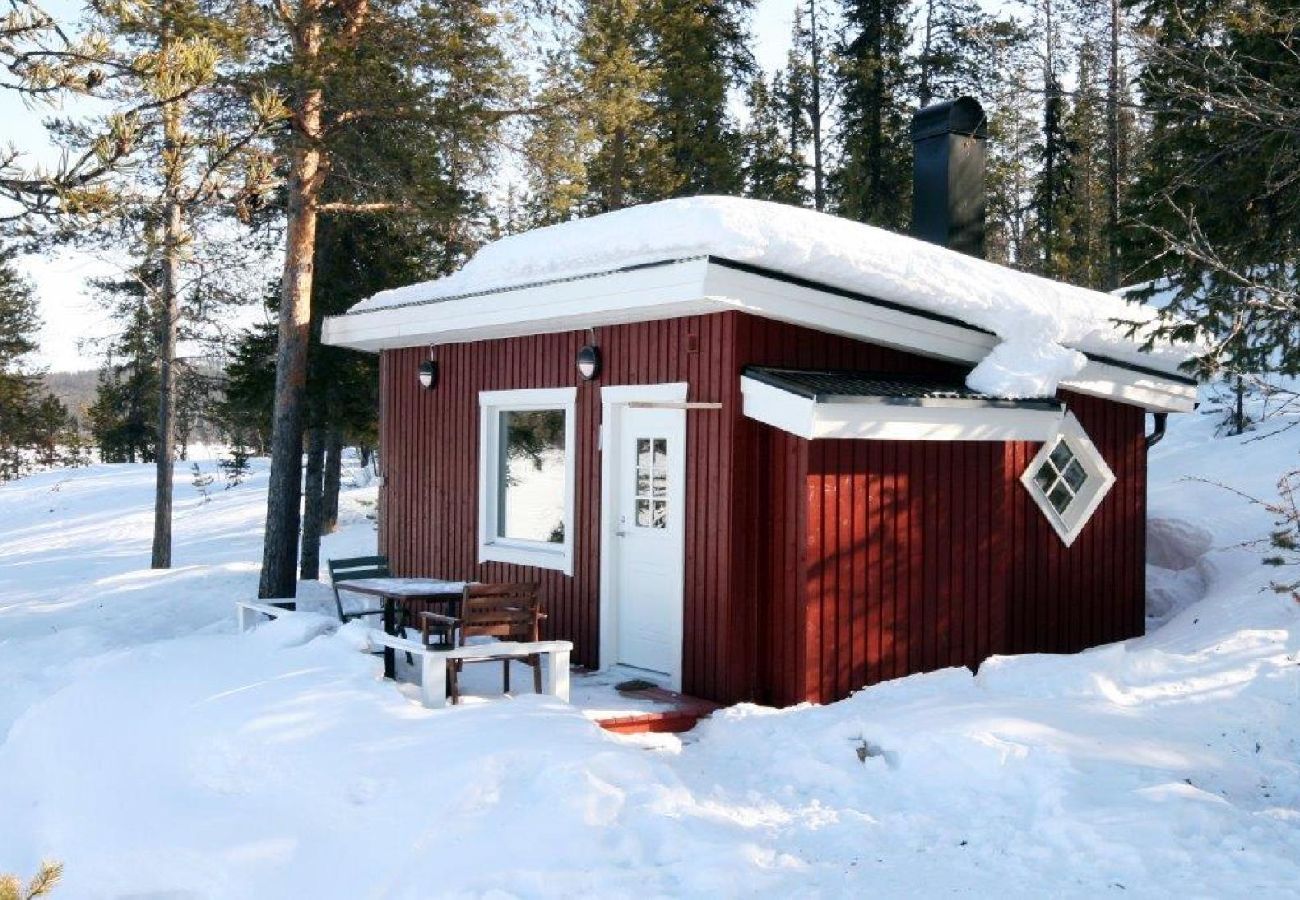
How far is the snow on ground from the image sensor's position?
4586 millimetres

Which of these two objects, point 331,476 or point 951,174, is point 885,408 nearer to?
point 951,174

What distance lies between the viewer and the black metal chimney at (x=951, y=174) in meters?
11.1

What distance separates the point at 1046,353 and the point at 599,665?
162 inches

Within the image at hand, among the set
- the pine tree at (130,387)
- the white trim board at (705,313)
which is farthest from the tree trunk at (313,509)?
the white trim board at (705,313)

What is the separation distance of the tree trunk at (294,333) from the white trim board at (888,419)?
6.44 meters

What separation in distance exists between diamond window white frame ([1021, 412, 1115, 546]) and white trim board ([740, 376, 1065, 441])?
76 cm

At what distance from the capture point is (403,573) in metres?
11.2

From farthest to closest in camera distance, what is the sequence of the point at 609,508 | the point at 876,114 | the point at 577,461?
the point at 876,114 < the point at 577,461 < the point at 609,508

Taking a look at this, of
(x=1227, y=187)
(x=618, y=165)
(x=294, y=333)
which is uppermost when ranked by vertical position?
(x=618, y=165)

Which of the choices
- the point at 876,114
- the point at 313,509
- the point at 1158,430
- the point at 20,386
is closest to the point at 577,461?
the point at 1158,430

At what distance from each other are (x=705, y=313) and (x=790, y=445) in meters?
1.09

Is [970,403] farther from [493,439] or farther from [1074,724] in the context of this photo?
[493,439]

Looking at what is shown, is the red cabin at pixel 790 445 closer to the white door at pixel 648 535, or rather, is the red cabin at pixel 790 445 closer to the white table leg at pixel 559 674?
the white door at pixel 648 535

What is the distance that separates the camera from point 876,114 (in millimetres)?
22281
